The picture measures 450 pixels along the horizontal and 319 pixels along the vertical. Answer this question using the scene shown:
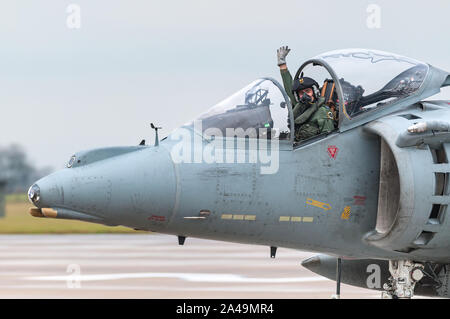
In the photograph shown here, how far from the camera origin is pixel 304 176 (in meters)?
9.09

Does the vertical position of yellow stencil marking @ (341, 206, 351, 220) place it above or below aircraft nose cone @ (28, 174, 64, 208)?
below

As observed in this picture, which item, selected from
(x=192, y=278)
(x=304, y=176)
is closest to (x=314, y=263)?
(x=304, y=176)

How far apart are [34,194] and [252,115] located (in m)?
2.33

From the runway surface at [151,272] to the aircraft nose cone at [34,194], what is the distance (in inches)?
260

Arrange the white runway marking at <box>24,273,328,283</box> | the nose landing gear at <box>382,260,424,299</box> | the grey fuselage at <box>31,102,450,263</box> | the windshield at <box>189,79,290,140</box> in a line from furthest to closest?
the white runway marking at <box>24,273,328,283</box> → the nose landing gear at <box>382,260,424,299</box> → the windshield at <box>189,79,290,140</box> → the grey fuselage at <box>31,102,450,263</box>

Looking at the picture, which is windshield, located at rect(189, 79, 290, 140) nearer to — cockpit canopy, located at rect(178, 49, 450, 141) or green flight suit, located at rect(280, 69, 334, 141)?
cockpit canopy, located at rect(178, 49, 450, 141)

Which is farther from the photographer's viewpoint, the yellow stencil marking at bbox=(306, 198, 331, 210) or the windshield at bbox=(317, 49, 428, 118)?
the windshield at bbox=(317, 49, 428, 118)

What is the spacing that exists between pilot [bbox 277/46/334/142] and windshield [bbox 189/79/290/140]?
0.81ft

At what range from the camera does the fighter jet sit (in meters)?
8.36

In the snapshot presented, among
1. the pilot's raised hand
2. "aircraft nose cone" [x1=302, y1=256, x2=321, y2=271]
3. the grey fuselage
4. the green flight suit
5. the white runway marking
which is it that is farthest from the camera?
the white runway marking

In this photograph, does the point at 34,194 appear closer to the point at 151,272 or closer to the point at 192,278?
the point at 192,278

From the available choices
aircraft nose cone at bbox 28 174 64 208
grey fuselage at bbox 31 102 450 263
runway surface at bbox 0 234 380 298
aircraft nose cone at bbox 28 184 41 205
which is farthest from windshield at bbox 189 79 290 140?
runway surface at bbox 0 234 380 298

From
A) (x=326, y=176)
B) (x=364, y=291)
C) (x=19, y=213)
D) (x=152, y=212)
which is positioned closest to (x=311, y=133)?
(x=326, y=176)
